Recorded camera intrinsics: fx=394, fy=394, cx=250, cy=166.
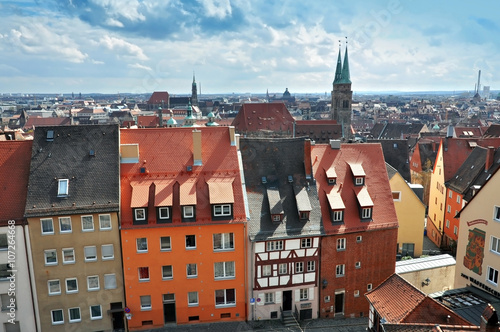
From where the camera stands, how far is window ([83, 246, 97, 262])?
31.9 metres

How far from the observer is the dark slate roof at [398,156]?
64250mm

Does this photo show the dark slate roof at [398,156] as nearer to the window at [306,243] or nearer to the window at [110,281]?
the window at [306,243]

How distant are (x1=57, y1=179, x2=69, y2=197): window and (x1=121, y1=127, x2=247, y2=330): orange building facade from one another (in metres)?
4.50

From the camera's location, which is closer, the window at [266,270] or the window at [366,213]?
the window at [266,270]

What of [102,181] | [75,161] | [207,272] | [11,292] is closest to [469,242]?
[207,272]

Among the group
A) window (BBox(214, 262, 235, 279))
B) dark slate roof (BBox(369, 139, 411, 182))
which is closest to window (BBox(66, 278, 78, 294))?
window (BBox(214, 262, 235, 279))

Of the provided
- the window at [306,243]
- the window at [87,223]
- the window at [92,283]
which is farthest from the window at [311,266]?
the window at [87,223]

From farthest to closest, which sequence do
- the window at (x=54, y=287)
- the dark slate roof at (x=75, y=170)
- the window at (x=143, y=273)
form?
the window at (x=143, y=273), the window at (x=54, y=287), the dark slate roof at (x=75, y=170)

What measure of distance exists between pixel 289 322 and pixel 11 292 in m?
22.7

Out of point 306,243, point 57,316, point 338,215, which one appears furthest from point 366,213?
point 57,316

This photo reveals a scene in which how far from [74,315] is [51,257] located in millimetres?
5340

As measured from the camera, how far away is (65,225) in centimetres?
3145

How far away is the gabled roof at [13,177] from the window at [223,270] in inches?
633

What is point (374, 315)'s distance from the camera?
26.5 metres
